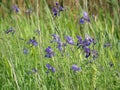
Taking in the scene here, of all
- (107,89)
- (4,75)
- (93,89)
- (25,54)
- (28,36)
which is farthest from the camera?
(28,36)

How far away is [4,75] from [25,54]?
11.4 inches

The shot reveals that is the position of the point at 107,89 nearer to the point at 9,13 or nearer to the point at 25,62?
the point at 25,62

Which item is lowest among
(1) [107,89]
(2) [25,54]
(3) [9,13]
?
(1) [107,89]

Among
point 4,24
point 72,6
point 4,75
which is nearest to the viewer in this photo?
point 4,75

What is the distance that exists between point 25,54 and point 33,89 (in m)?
0.60

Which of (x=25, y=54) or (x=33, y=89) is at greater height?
(x=25, y=54)

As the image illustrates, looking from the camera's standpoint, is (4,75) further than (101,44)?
Yes

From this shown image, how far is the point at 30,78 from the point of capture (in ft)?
8.82

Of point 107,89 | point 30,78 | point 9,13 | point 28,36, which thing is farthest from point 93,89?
point 9,13

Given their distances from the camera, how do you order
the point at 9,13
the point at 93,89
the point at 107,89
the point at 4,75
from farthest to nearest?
the point at 9,13 → the point at 4,75 → the point at 107,89 → the point at 93,89

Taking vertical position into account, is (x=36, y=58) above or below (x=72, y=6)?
below

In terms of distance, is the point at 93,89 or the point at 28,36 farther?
the point at 28,36

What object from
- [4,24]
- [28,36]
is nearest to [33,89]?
[28,36]

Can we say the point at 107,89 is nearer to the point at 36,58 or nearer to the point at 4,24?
the point at 36,58
